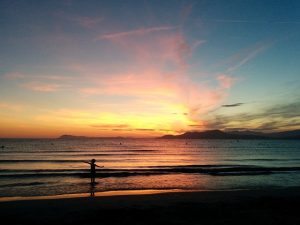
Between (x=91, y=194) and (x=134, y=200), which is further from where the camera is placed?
(x=91, y=194)

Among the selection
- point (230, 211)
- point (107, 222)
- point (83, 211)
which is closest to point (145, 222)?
point (107, 222)

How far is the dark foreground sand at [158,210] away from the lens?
1291 centimetres

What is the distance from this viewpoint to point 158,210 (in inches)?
579

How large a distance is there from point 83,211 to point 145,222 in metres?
3.63

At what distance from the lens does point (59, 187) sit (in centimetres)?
2361

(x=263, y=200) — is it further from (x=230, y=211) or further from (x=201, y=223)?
(x=201, y=223)

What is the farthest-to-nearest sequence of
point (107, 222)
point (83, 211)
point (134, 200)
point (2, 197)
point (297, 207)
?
1. point (2, 197)
2. point (134, 200)
3. point (297, 207)
4. point (83, 211)
5. point (107, 222)

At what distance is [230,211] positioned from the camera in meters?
14.6

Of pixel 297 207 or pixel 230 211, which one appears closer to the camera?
pixel 230 211

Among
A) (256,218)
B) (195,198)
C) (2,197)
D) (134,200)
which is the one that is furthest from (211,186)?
(2,197)

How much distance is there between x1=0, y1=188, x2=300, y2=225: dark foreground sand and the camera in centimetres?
1291

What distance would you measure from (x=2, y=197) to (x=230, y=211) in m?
14.0

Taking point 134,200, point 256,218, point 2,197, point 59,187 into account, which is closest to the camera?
point 256,218

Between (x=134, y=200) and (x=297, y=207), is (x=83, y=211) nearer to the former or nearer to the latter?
(x=134, y=200)
